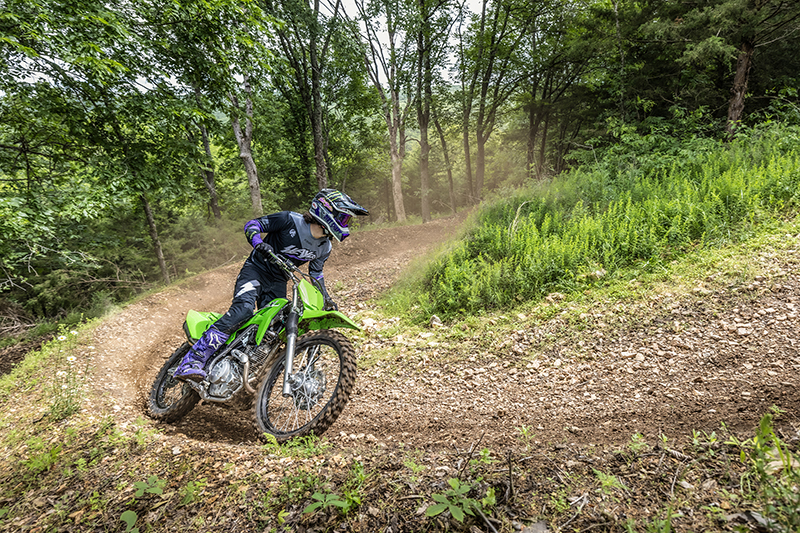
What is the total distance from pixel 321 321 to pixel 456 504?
226cm

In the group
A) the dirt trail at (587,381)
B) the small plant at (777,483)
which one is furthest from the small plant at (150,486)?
the small plant at (777,483)

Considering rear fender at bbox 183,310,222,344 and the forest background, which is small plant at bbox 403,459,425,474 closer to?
rear fender at bbox 183,310,222,344

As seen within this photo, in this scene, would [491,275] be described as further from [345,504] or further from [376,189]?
[376,189]

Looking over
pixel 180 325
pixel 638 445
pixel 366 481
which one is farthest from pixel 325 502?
pixel 180 325

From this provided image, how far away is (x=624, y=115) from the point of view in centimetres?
1419

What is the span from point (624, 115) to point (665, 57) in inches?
85.4

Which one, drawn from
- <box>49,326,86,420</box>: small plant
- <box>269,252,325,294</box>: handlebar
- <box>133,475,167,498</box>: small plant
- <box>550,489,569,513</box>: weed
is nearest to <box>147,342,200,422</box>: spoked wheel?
<box>49,326,86,420</box>: small plant

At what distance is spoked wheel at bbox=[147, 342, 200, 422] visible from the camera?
4.36 m

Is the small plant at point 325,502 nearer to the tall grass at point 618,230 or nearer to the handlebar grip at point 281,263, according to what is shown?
the handlebar grip at point 281,263

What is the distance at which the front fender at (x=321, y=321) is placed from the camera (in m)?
3.70

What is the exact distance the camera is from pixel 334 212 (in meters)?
4.07

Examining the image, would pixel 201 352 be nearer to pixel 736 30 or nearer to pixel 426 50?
pixel 736 30

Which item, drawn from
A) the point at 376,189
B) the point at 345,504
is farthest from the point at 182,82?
the point at 376,189

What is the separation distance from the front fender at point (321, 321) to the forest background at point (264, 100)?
18.7 feet
